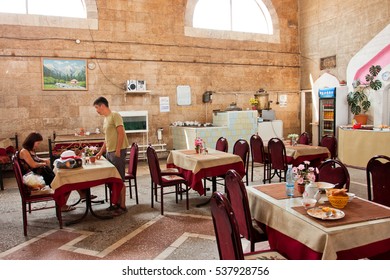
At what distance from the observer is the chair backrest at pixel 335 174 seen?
2.89 meters

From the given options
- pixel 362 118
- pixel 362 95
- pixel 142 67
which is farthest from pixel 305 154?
pixel 142 67

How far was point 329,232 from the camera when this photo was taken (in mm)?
1865

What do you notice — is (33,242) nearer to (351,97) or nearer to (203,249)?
(203,249)

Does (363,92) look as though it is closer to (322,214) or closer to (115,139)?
(115,139)

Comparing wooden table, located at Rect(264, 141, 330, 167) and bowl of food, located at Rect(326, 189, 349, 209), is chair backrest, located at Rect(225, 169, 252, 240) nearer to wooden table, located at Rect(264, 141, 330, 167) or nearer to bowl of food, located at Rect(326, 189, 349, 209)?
bowl of food, located at Rect(326, 189, 349, 209)

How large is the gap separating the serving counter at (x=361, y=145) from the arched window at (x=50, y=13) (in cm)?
650

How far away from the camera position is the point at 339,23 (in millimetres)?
9180

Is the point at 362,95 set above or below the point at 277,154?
above

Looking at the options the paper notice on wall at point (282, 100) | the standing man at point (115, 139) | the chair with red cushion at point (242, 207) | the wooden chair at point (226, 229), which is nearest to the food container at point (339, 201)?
the chair with red cushion at point (242, 207)

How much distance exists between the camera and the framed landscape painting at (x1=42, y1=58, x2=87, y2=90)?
7.70m

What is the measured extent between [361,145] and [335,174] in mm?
4635

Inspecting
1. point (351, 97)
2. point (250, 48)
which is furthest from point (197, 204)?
point (250, 48)

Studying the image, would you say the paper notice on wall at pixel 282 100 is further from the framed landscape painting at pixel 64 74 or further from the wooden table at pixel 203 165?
the wooden table at pixel 203 165

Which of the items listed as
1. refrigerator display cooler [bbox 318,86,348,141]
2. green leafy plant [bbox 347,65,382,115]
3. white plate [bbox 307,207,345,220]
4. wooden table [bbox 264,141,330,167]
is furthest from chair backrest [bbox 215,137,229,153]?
green leafy plant [bbox 347,65,382,115]
